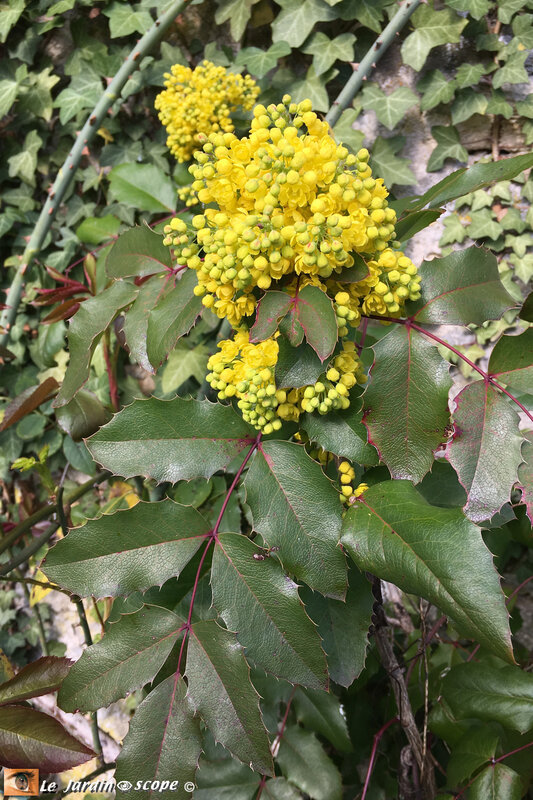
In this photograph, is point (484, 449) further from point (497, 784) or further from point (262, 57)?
point (262, 57)

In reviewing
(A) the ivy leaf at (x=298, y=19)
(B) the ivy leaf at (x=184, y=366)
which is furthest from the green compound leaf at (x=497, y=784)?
(A) the ivy leaf at (x=298, y=19)

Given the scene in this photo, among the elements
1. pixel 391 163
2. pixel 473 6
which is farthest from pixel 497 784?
pixel 473 6

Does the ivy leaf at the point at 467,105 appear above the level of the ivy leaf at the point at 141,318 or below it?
below

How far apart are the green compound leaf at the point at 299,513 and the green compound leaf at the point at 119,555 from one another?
0.13 m

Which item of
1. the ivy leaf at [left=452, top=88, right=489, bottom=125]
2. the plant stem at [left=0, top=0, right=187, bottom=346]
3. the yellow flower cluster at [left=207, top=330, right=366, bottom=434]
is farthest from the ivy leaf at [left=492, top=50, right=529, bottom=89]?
the yellow flower cluster at [left=207, top=330, right=366, bottom=434]

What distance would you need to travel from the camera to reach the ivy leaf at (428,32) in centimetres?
136

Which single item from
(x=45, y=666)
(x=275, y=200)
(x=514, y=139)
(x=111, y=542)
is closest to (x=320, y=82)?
(x=514, y=139)

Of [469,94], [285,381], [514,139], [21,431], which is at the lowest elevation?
[21,431]

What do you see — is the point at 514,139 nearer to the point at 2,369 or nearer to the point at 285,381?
the point at 285,381

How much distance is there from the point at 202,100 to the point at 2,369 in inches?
46.0

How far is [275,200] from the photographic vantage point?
0.61 metres

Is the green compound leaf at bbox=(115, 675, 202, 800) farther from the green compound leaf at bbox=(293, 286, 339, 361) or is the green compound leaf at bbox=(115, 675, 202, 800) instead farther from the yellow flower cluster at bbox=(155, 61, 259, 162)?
the yellow flower cluster at bbox=(155, 61, 259, 162)

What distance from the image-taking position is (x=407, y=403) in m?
0.71

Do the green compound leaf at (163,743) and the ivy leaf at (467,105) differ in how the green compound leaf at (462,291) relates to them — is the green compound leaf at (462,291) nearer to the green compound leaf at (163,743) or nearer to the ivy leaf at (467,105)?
the green compound leaf at (163,743)
